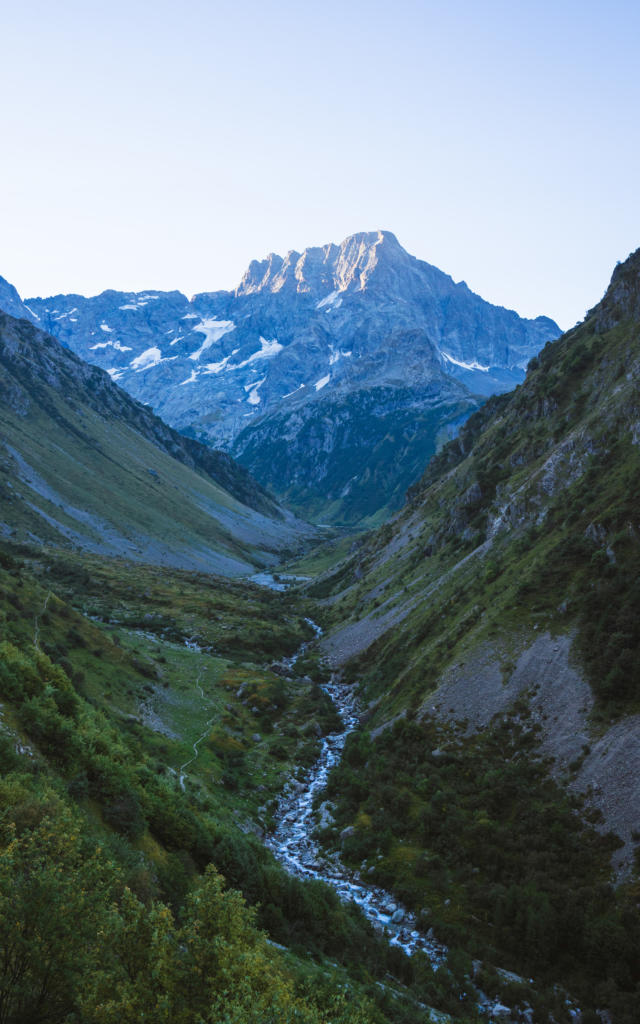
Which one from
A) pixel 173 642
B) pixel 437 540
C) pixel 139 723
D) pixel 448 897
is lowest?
pixel 173 642

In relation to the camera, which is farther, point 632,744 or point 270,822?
point 270,822

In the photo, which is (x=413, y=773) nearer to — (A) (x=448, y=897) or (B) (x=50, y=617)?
(A) (x=448, y=897)

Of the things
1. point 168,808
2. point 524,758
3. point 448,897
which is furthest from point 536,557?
point 168,808

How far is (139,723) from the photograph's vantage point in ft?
139

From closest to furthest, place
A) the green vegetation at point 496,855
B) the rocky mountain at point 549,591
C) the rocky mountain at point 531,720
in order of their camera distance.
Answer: the green vegetation at point 496,855 < the rocky mountain at point 531,720 < the rocky mountain at point 549,591

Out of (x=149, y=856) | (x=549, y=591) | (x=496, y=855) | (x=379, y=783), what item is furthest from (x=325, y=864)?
(x=549, y=591)

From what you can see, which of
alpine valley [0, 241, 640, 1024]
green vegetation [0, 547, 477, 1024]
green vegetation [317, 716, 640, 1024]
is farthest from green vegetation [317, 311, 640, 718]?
green vegetation [0, 547, 477, 1024]

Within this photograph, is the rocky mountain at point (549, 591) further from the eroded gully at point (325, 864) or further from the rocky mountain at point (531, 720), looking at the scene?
the eroded gully at point (325, 864)

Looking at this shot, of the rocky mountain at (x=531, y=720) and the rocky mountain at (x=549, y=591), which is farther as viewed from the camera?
the rocky mountain at (x=549, y=591)

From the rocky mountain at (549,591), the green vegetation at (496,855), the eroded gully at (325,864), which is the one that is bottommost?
the eroded gully at (325,864)

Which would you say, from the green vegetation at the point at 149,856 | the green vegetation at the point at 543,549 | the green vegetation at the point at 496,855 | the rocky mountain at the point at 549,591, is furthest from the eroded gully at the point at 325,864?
the green vegetation at the point at 543,549

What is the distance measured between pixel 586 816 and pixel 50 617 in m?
41.5

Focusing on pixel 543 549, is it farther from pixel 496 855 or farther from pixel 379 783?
pixel 496 855

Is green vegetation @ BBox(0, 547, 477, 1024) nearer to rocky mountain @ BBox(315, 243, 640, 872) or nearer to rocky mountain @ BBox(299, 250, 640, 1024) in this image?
rocky mountain @ BBox(299, 250, 640, 1024)
